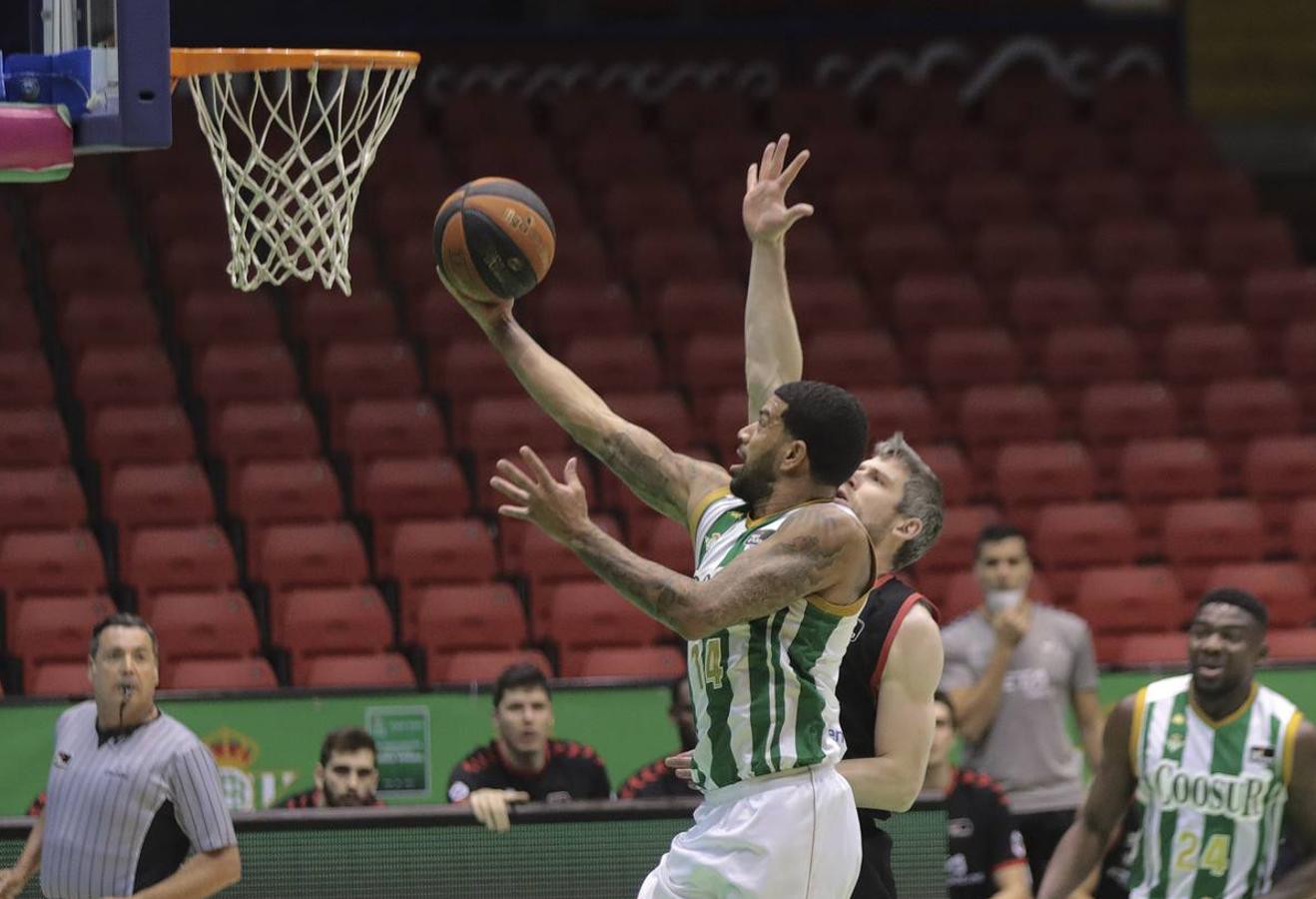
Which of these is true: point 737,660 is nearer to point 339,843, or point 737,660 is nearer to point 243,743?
point 339,843

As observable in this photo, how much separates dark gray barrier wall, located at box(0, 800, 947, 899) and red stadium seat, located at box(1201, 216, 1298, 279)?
23.3 ft

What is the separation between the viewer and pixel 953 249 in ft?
38.8

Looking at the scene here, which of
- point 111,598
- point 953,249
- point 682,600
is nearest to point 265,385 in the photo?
point 111,598

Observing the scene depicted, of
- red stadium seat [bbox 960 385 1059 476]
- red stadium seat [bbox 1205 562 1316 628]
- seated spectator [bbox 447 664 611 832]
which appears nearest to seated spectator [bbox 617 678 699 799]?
seated spectator [bbox 447 664 611 832]

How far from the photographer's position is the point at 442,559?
9055 millimetres

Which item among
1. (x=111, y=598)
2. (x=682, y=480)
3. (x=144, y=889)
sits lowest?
(x=144, y=889)

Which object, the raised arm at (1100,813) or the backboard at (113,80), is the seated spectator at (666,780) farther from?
the backboard at (113,80)

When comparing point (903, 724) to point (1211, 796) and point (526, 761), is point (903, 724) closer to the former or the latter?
point (1211, 796)

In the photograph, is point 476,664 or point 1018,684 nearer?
point 1018,684

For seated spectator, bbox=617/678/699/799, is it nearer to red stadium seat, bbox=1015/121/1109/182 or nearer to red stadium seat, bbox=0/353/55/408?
red stadium seat, bbox=0/353/55/408

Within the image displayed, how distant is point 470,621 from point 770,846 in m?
4.81

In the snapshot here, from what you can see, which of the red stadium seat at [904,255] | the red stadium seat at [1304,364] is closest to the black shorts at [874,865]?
the red stadium seat at [1304,364]

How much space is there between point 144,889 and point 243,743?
209 cm

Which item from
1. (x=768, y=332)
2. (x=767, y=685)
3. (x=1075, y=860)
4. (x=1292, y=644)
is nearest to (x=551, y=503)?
(x=767, y=685)
